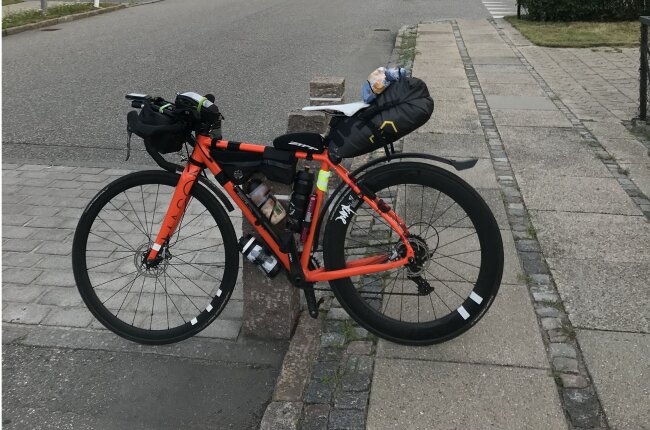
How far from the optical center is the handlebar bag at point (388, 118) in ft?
9.42

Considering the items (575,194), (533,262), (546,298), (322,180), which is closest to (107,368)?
(322,180)

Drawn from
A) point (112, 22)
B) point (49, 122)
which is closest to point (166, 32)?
point (112, 22)

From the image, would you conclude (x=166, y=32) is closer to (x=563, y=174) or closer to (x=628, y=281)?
(x=563, y=174)

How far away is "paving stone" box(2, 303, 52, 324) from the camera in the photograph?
142 inches

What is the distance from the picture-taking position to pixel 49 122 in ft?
25.8

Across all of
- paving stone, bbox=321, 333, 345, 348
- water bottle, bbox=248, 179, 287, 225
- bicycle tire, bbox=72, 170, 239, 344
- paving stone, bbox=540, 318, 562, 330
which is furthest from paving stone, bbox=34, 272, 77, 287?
paving stone, bbox=540, 318, 562, 330

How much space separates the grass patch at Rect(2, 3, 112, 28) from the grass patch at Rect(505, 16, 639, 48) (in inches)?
510

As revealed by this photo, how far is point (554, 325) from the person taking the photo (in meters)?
3.33

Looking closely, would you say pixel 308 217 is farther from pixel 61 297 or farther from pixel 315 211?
pixel 61 297

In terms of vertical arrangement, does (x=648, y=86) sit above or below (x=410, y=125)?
below

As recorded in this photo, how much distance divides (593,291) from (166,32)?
14.4 metres

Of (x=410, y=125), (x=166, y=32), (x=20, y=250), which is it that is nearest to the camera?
(x=410, y=125)

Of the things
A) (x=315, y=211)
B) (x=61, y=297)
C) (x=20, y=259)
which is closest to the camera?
(x=315, y=211)

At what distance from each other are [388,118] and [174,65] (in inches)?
373
